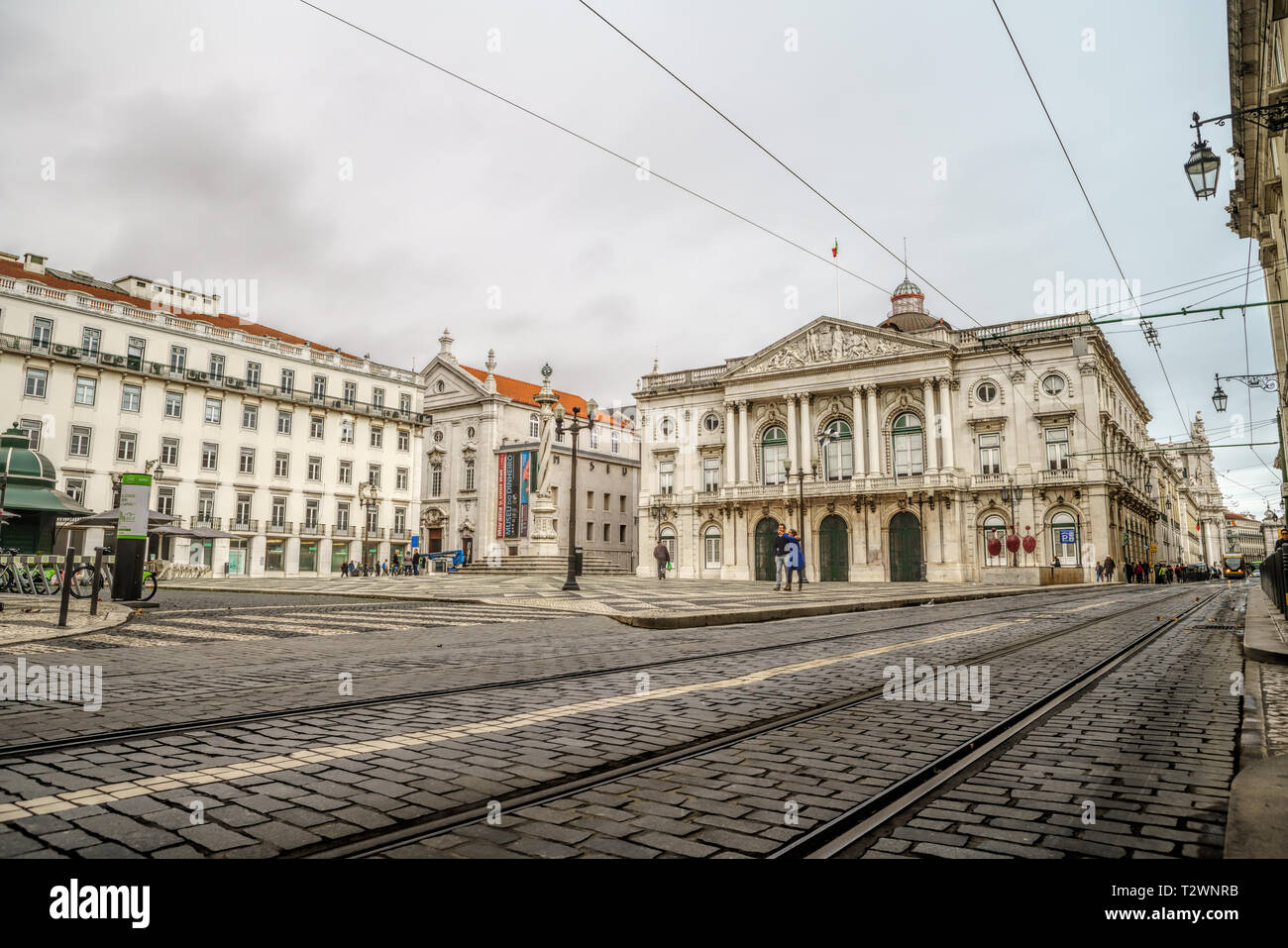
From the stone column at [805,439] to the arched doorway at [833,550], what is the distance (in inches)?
146

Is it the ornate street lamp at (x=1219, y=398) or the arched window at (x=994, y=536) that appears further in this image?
the arched window at (x=994, y=536)

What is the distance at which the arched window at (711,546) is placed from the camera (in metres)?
52.7

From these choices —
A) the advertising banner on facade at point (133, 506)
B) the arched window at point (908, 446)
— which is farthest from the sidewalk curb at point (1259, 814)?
the arched window at point (908, 446)

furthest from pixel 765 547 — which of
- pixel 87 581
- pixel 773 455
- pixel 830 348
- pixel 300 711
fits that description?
pixel 300 711

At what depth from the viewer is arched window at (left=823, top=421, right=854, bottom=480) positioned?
48.5m

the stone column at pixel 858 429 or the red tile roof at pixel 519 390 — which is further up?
the red tile roof at pixel 519 390

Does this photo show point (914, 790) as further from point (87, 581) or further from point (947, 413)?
point (947, 413)

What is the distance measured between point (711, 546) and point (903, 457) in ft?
45.4

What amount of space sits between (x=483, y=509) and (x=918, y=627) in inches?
1995

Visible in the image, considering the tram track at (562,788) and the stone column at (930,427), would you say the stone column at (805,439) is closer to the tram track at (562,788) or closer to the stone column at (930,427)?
the stone column at (930,427)

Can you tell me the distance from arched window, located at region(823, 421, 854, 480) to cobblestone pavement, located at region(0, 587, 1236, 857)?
132 feet

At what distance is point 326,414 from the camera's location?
52.1 meters

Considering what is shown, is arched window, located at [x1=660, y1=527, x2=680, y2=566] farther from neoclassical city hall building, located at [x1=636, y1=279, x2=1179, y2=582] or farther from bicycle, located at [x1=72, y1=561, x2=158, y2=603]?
bicycle, located at [x1=72, y1=561, x2=158, y2=603]
